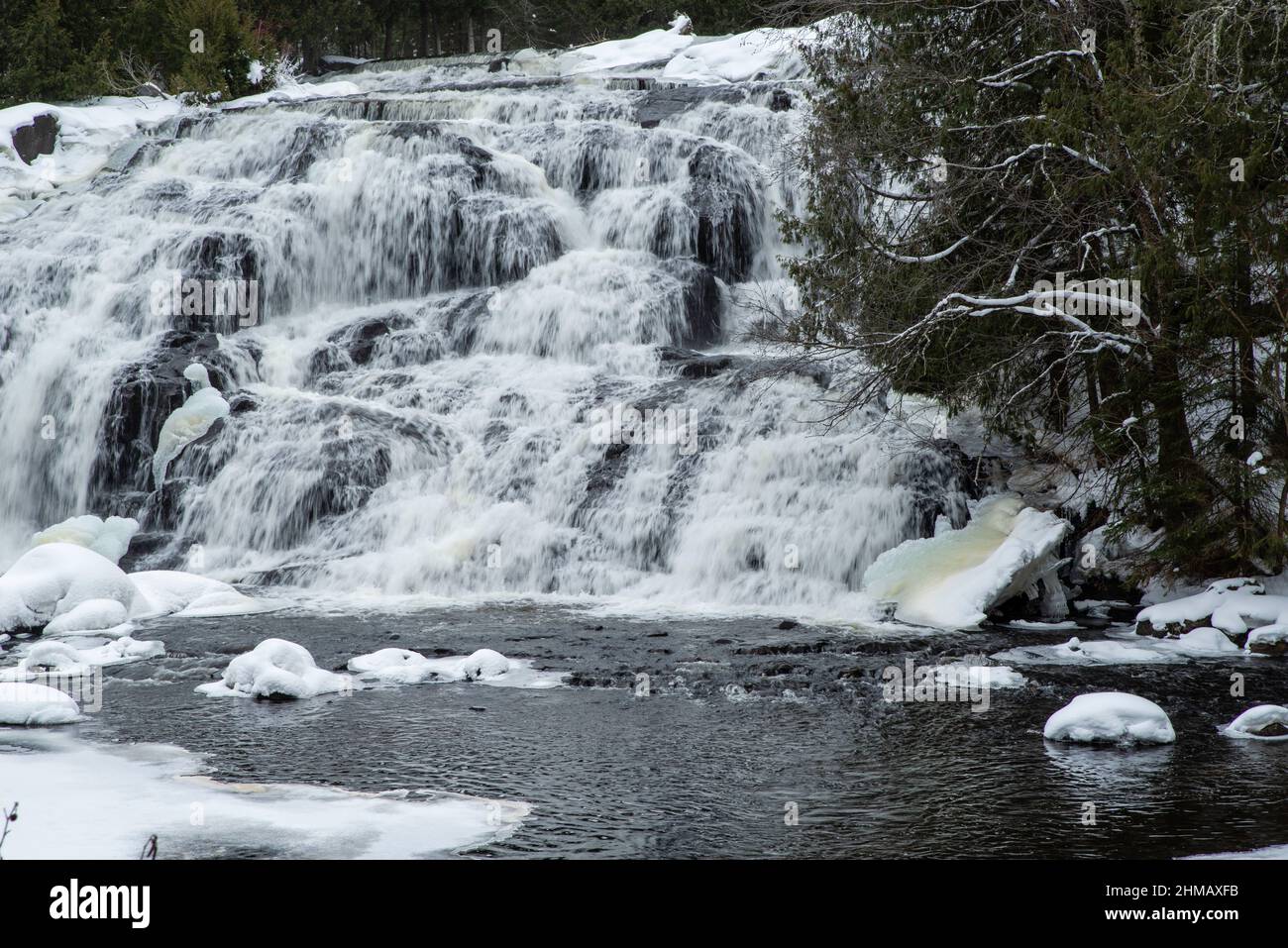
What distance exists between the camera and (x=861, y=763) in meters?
8.82

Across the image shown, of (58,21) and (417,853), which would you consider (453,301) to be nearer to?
(417,853)

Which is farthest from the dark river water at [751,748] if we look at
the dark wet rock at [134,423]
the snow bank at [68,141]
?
the snow bank at [68,141]

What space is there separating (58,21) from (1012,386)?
32.4 m

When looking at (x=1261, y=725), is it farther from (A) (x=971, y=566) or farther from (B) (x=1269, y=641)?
(A) (x=971, y=566)

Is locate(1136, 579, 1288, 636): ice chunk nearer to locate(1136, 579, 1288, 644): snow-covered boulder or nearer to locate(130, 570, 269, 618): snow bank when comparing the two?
locate(1136, 579, 1288, 644): snow-covered boulder

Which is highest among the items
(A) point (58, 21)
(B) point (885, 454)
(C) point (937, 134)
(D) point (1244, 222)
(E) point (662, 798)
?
(A) point (58, 21)

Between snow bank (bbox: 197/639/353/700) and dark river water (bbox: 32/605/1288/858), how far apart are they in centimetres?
26

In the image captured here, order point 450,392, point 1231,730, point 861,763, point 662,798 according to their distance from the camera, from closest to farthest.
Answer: point 662,798 → point 861,763 → point 1231,730 → point 450,392

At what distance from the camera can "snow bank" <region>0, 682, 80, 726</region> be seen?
32.1ft

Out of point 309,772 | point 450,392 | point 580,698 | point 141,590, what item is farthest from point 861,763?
point 450,392

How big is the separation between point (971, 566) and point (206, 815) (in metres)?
9.27

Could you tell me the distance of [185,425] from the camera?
63.9 feet

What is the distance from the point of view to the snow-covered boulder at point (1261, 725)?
9422 millimetres

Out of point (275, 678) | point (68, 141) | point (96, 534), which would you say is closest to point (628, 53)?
point (68, 141)
